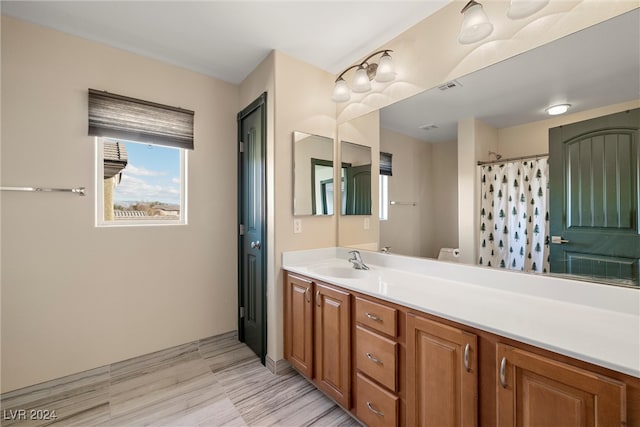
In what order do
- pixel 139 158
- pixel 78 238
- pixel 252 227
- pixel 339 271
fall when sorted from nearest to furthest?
pixel 78 238 < pixel 339 271 < pixel 139 158 < pixel 252 227

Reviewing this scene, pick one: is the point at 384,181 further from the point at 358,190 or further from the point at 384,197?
the point at 358,190

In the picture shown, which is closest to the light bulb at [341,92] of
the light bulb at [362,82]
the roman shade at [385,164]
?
the light bulb at [362,82]

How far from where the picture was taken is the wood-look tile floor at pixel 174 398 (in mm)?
1614

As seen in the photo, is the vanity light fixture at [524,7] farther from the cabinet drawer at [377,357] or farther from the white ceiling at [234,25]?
the cabinet drawer at [377,357]

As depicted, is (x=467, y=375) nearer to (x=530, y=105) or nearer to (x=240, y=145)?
(x=530, y=105)

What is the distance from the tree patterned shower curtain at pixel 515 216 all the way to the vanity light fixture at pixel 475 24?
0.68m

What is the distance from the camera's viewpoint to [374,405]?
4.57 feet

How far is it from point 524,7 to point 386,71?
78 centimetres

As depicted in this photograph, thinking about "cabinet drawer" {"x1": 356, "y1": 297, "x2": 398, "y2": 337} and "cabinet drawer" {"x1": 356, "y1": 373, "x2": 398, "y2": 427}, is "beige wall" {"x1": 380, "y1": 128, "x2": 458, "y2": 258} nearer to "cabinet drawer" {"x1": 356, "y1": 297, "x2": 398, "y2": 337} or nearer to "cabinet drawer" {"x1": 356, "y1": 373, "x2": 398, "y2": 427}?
"cabinet drawer" {"x1": 356, "y1": 297, "x2": 398, "y2": 337}

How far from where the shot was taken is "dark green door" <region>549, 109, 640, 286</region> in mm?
1057

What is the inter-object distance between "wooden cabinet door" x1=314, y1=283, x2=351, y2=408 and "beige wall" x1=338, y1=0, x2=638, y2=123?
4.92ft

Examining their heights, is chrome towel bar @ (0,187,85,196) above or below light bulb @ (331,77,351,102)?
below

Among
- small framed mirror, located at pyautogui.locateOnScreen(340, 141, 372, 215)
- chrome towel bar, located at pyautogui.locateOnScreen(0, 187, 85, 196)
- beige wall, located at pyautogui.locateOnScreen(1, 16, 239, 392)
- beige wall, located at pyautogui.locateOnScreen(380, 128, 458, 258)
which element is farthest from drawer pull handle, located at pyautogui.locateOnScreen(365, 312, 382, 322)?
chrome towel bar, located at pyautogui.locateOnScreen(0, 187, 85, 196)
